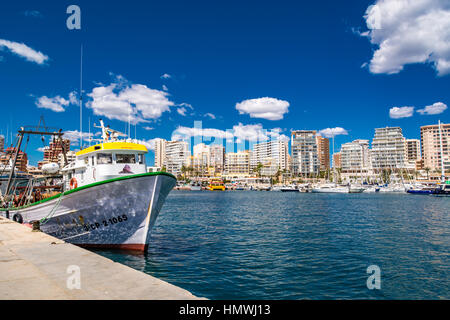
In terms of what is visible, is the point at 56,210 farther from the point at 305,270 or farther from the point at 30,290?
the point at 305,270

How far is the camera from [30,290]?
616 cm

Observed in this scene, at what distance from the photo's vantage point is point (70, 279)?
22.5 feet

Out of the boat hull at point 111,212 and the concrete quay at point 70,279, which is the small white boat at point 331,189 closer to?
the boat hull at point 111,212

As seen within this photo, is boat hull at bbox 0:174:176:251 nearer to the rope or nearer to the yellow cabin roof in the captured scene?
the rope

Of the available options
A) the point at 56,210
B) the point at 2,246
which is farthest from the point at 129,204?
the point at 2,246

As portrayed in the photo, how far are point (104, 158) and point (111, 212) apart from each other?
10.4 ft

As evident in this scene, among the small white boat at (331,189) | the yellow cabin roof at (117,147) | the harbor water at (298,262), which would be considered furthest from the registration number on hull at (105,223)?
the small white boat at (331,189)

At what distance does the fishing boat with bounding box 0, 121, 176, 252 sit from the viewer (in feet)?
49.5

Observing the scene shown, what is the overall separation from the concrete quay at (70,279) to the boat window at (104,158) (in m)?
7.14

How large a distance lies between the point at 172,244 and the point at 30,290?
45.2 ft

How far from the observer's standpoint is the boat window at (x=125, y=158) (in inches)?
671

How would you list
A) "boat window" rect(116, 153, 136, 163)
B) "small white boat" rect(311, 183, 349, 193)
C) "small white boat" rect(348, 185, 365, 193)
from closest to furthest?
"boat window" rect(116, 153, 136, 163) < "small white boat" rect(348, 185, 365, 193) < "small white boat" rect(311, 183, 349, 193)

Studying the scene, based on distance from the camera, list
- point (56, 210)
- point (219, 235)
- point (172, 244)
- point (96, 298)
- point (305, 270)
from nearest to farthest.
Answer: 1. point (96, 298)
2. point (305, 270)
3. point (56, 210)
4. point (172, 244)
5. point (219, 235)

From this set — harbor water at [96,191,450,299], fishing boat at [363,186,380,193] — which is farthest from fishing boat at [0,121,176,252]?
fishing boat at [363,186,380,193]
